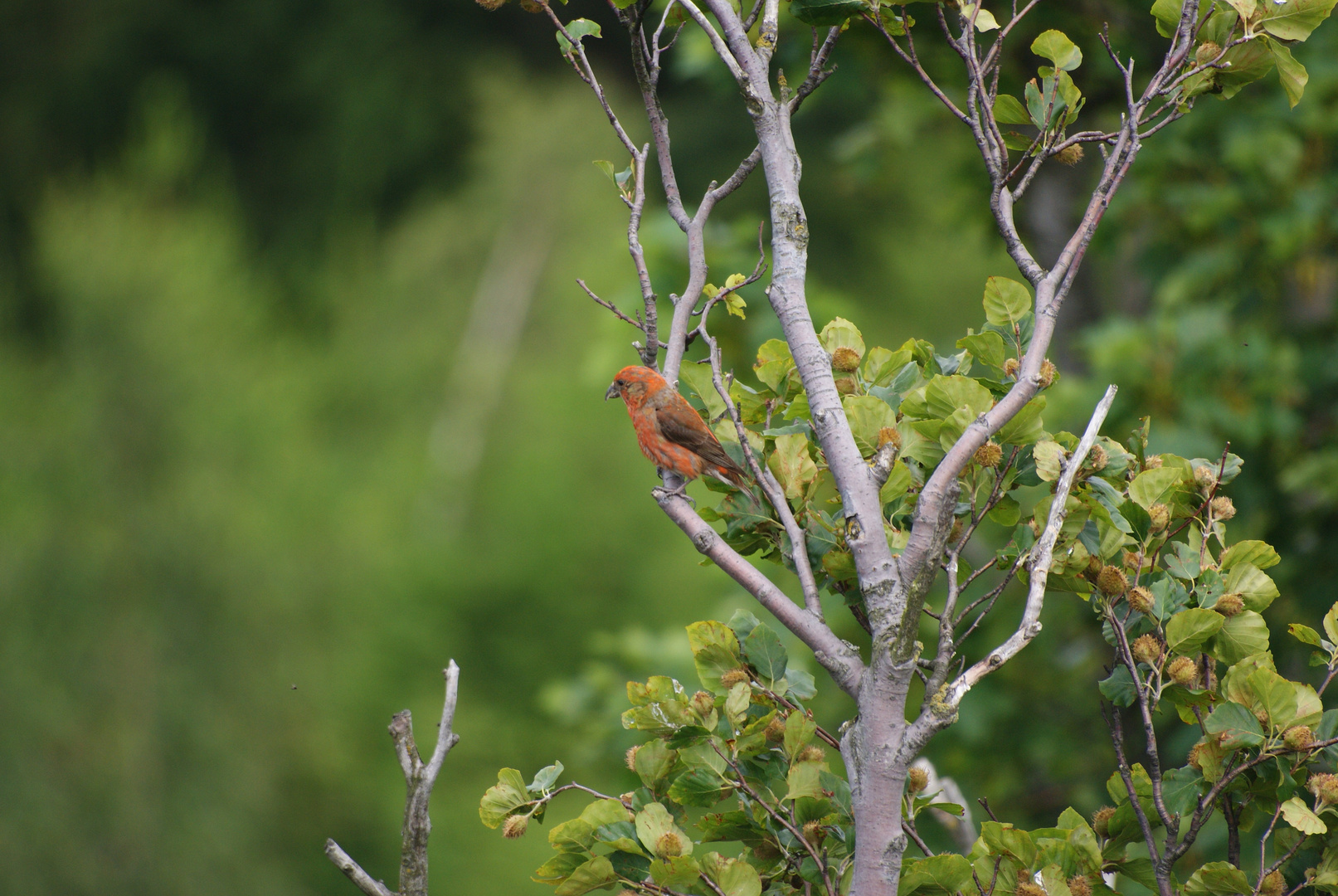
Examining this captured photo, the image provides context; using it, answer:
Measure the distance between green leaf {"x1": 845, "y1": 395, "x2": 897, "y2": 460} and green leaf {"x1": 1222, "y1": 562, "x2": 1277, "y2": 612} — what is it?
0.48 meters

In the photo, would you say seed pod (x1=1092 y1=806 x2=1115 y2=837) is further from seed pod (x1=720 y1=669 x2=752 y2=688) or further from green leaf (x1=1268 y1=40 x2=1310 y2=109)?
green leaf (x1=1268 y1=40 x2=1310 y2=109)

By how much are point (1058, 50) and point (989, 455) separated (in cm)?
54

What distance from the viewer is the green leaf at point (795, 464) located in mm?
1553

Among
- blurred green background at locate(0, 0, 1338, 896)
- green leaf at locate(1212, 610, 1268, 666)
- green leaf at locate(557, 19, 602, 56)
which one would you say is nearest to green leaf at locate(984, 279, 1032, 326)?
green leaf at locate(1212, 610, 1268, 666)

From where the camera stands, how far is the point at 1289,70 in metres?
1.46

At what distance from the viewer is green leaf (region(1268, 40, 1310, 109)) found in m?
1.45

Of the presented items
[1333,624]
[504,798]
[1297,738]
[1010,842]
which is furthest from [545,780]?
[1333,624]

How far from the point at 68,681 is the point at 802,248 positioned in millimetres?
7222

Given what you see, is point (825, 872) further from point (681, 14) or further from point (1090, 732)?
point (1090, 732)

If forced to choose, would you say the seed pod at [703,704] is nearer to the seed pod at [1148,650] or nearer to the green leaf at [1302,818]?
the seed pod at [1148,650]

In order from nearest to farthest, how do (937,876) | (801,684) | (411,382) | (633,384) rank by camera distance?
(937,876)
(801,684)
(633,384)
(411,382)

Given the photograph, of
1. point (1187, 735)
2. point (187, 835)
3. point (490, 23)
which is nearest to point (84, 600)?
point (187, 835)

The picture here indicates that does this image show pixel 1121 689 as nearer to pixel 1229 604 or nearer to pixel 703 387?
pixel 1229 604

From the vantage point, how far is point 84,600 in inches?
286
